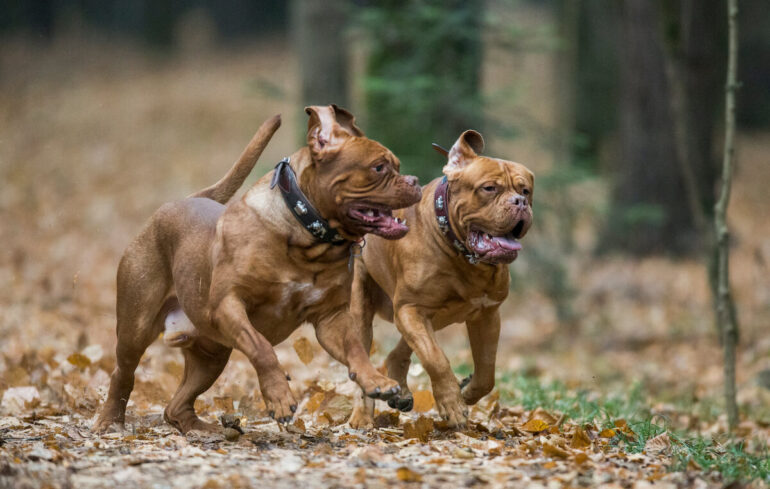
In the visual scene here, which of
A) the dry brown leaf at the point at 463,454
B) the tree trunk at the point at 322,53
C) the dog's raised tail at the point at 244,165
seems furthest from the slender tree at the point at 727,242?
the tree trunk at the point at 322,53

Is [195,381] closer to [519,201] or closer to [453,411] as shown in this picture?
[453,411]

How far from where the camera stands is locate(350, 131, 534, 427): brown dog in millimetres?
5348

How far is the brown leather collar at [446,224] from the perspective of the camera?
5483 mm

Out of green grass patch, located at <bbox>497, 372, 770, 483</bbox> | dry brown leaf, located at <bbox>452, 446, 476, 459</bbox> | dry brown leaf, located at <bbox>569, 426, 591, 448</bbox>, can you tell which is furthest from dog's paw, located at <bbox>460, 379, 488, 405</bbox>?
dry brown leaf, located at <bbox>452, 446, 476, 459</bbox>

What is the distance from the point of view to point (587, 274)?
14492mm

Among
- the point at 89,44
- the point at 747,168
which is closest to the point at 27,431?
the point at 747,168

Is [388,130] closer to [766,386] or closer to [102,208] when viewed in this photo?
[766,386]

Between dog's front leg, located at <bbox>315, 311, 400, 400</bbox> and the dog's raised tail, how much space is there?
47.8 inches

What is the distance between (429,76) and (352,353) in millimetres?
6381

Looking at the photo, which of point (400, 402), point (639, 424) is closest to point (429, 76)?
point (639, 424)

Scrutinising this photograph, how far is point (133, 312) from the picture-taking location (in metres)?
5.47

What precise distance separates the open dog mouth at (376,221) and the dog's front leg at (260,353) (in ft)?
2.54

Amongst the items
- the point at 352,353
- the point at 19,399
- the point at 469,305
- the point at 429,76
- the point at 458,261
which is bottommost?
the point at 19,399

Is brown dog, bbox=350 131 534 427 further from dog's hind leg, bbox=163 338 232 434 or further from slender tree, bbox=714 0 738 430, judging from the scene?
slender tree, bbox=714 0 738 430
